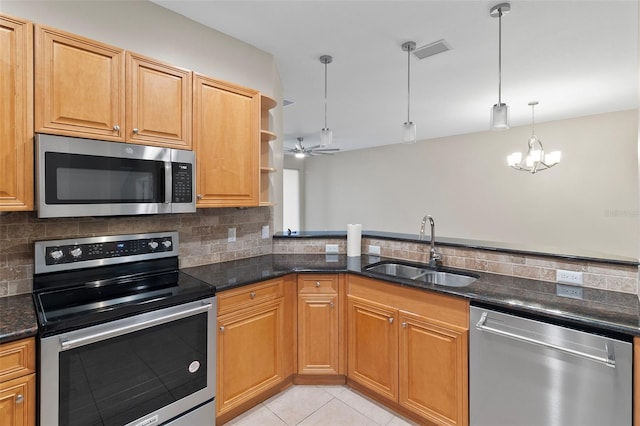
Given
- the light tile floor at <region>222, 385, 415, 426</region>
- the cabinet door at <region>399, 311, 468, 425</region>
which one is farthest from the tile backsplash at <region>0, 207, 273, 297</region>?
the cabinet door at <region>399, 311, 468, 425</region>

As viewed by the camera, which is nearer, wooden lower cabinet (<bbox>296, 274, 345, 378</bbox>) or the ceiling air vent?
wooden lower cabinet (<bbox>296, 274, 345, 378</bbox>)

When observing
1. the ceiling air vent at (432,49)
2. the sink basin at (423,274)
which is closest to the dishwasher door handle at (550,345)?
the sink basin at (423,274)

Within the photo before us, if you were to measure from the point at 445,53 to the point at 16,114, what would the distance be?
3036mm

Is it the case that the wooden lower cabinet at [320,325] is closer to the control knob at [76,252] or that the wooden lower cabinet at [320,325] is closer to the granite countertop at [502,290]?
the granite countertop at [502,290]

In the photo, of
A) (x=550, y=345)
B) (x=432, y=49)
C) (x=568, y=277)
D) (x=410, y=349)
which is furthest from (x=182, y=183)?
(x=568, y=277)

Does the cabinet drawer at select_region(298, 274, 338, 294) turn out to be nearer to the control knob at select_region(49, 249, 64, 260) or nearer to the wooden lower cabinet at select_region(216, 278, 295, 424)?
the wooden lower cabinet at select_region(216, 278, 295, 424)

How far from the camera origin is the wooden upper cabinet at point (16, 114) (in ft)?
4.77

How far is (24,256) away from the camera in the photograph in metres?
1.70

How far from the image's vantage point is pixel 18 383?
127 cm

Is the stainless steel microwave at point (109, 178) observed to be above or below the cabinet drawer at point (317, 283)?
above

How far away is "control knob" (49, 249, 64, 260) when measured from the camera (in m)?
1.74

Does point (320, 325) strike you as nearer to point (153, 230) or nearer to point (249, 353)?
point (249, 353)

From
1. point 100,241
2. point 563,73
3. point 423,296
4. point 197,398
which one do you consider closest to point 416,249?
point 423,296

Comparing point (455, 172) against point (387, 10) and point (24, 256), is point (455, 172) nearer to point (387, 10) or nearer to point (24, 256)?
point (387, 10)
